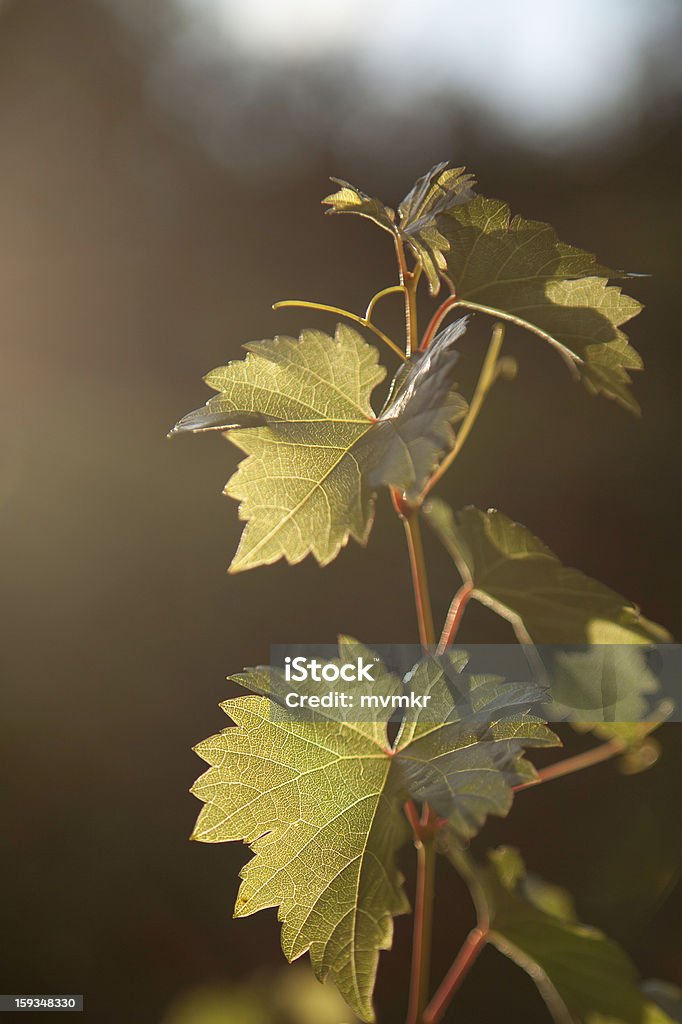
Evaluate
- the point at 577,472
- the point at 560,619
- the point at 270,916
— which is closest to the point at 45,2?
the point at 577,472

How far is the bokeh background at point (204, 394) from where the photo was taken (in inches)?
59.9

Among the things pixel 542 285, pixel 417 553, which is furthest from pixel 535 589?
pixel 542 285

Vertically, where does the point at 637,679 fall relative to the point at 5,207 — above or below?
below

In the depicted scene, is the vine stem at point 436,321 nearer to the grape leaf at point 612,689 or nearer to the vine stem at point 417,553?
the vine stem at point 417,553

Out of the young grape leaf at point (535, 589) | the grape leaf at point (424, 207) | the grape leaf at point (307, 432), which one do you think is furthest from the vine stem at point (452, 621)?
the grape leaf at point (424, 207)

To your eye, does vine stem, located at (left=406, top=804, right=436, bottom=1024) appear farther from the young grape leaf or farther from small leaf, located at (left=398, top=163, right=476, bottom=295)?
small leaf, located at (left=398, top=163, right=476, bottom=295)

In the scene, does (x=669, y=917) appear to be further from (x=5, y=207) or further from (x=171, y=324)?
(x=5, y=207)

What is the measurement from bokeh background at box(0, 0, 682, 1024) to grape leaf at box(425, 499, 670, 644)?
3.23 feet

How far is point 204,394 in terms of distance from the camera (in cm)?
172

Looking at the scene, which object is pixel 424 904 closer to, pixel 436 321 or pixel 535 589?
pixel 535 589

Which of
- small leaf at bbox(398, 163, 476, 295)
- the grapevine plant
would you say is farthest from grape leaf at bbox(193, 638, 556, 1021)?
small leaf at bbox(398, 163, 476, 295)

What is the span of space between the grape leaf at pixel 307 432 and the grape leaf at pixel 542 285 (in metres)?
0.08

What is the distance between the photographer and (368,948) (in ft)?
1.43

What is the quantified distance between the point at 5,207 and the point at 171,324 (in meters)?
0.49
